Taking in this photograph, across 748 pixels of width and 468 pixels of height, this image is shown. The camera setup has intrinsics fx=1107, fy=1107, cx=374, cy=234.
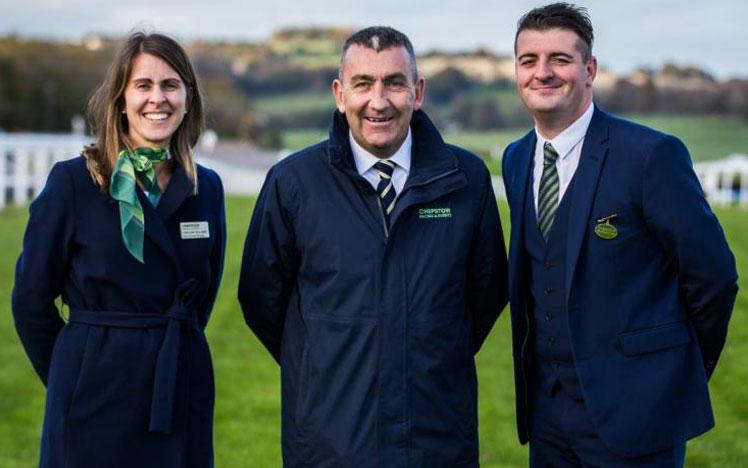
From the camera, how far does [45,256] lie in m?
3.97

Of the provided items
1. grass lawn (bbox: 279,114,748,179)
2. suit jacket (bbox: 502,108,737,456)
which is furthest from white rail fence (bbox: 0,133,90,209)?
grass lawn (bbox: 279,114,748,179)

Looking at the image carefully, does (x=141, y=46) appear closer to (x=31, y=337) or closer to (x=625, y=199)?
(x=31, y=337)

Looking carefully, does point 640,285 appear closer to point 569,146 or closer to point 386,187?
point 569,146

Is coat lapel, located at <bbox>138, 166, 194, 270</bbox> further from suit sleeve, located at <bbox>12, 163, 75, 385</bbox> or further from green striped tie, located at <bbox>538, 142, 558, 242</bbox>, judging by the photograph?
green striped tie, located at <bbox>538, 142, 558, 242</bbox>

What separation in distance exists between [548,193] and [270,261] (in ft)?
3.55

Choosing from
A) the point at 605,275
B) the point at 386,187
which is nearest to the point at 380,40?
the point at 386,187

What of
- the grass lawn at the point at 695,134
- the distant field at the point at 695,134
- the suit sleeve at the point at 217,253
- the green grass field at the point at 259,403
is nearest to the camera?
the suit sleeve at the point at 217,253

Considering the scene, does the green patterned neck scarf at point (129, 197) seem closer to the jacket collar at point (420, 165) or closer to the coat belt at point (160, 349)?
the coat belt at point (160, 349)

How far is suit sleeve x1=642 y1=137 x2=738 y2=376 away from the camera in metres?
3.92

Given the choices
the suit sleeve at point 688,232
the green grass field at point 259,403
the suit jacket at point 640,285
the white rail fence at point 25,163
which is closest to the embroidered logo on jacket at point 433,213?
the suit jacket at point 640,285

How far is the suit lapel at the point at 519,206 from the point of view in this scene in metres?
4.16

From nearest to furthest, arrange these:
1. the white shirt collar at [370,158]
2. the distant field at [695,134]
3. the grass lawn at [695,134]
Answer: the white shirt collar at [370,158]
the distant field at [695,134]
the grass lawn at [695,134]

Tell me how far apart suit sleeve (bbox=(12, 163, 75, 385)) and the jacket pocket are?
2030mm

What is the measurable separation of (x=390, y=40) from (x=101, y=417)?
173cm
